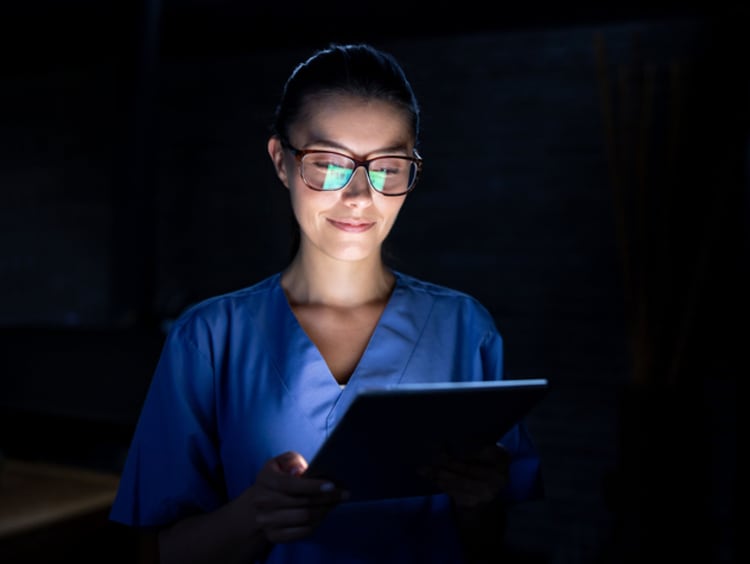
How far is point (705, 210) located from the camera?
7.77ft

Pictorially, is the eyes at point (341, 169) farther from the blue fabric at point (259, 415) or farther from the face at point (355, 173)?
the blue fabric at point (259, 415)

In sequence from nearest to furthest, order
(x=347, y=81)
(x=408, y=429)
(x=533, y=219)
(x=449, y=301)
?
(x=408, y=429), (x=347, y=81), (x=449, y=301), (x=533, y=219)

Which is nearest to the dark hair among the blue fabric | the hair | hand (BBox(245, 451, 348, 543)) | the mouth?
the hair

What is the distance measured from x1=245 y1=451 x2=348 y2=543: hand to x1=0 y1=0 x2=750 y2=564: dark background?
1261 millimetres

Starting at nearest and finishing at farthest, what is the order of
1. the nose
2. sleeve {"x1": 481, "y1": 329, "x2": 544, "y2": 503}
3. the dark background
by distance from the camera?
the nose < sleeve {"x1": 481, "y1": 329, "x2": 544, "y2": 503} < the dark background

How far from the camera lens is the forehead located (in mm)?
717

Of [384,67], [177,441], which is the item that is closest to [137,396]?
[177,441]

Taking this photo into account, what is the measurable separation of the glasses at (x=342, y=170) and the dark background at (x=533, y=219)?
1.37 metres

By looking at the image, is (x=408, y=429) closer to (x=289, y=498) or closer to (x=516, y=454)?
(x=289, y=498)

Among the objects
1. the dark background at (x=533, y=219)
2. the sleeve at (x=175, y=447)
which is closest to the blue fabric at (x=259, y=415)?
the sleeve at (x=175, y=447)

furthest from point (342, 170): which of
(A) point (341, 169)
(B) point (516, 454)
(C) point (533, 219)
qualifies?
(C) point (533, 219)

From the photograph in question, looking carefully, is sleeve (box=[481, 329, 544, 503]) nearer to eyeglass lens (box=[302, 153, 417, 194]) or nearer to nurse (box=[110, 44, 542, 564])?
nurse (box=[110, 44, 542, 564])

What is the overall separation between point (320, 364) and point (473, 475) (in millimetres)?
192

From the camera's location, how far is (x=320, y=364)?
30.6 inches
